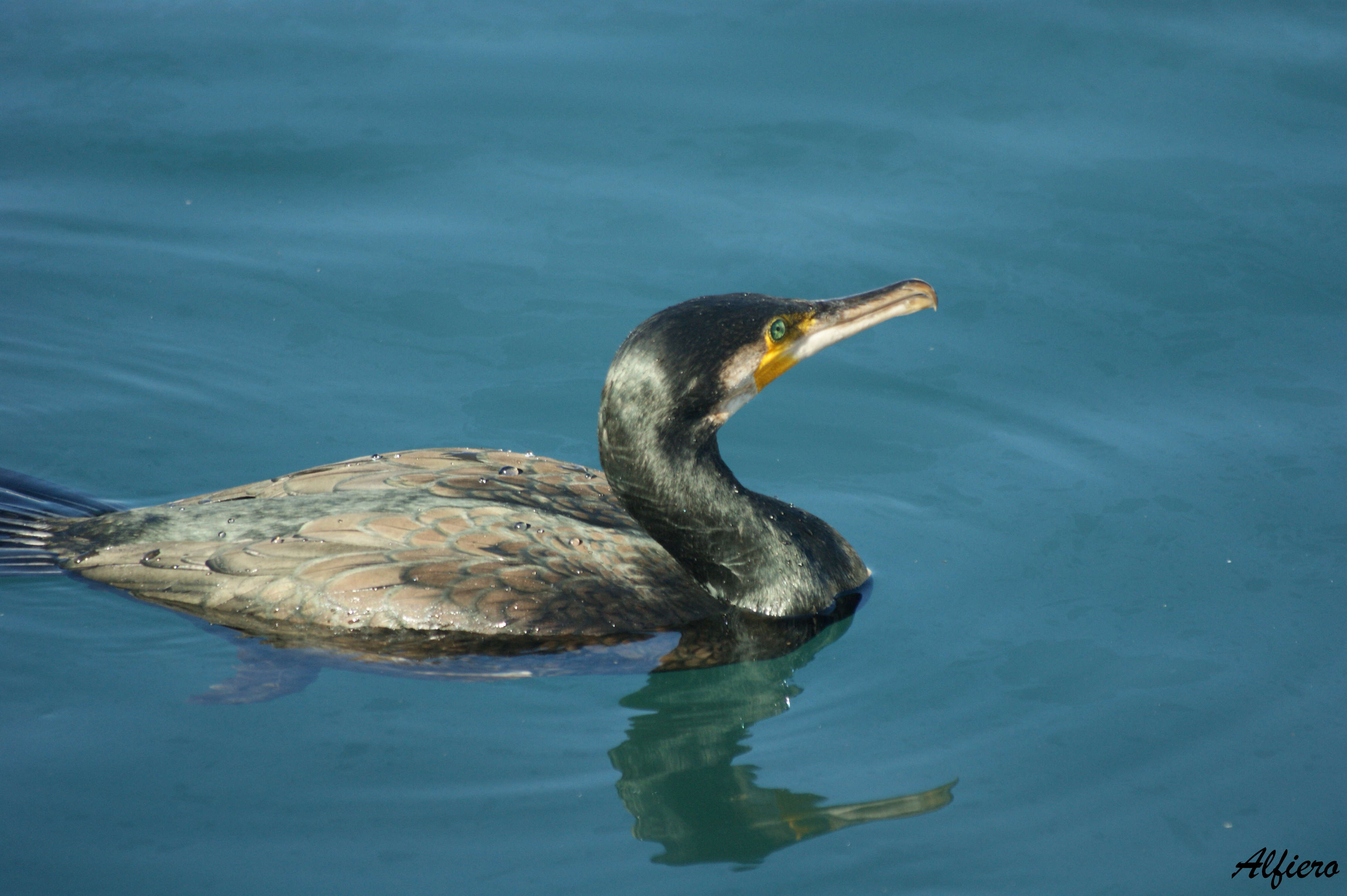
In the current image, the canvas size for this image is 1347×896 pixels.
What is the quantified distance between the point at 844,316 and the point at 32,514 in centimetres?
330

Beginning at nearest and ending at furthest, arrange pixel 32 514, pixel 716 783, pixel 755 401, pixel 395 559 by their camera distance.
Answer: pixel 716 783, pixel 395 559, pixel 32 514, pixel 755 401

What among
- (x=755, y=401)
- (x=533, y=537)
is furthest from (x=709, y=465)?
(x=755, y=401)

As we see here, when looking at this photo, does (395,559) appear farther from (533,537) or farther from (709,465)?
(709,465)

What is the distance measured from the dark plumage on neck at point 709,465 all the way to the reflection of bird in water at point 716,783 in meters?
0.36

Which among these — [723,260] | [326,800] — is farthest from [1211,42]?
[326,800]

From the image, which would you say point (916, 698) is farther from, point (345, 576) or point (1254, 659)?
point (345, 576)

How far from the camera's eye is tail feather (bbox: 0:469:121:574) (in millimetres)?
5383

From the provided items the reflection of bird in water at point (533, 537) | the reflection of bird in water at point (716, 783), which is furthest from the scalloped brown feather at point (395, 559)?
the reflection of bird in water at point (716, 783)

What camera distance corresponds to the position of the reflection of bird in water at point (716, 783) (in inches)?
175

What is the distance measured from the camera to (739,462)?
21.9ft

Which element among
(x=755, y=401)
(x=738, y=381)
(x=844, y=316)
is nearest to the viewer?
(x=738, y=381)

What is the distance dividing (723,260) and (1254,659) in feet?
12.1

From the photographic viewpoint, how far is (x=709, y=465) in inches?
211

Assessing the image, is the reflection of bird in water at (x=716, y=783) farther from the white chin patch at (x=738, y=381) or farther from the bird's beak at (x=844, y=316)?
the bird's beak at (x=844, y=316)
